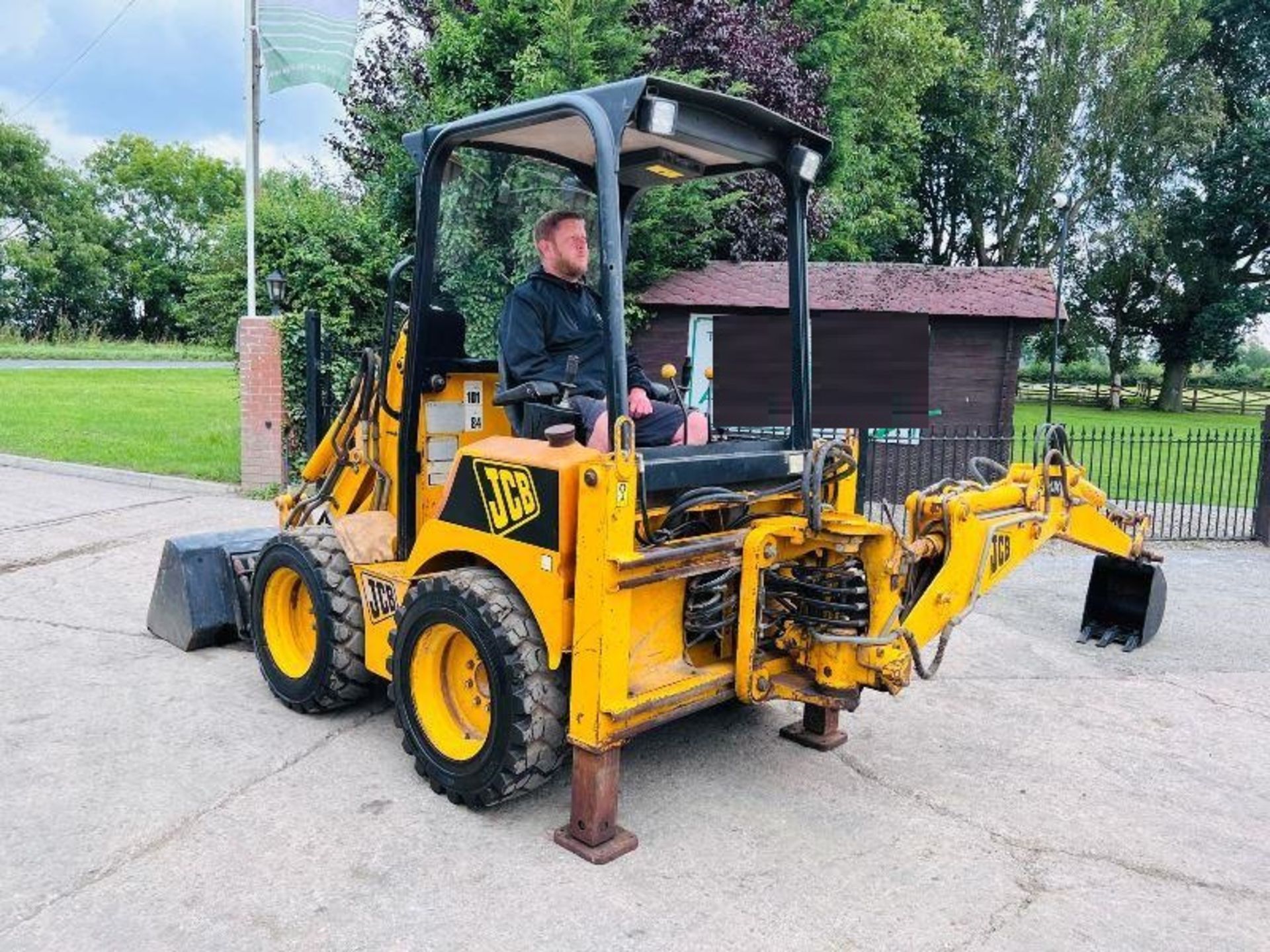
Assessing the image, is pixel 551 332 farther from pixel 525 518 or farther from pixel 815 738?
pixel 815 738

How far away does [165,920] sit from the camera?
3.11m

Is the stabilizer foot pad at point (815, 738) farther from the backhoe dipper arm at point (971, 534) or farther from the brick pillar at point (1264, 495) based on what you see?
the brick pillar at point (1264, 495)

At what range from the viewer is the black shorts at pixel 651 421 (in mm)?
3898

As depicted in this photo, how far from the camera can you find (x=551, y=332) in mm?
4180

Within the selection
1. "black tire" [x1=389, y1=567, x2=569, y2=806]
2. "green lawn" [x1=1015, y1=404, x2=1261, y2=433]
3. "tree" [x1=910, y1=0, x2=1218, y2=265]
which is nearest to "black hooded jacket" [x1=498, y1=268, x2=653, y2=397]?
"black tire" [x1=389, y1=567, x2=569, y2=806]

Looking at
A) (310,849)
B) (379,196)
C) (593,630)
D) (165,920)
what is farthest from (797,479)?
(379,196)

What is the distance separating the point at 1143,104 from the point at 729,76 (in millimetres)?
19557

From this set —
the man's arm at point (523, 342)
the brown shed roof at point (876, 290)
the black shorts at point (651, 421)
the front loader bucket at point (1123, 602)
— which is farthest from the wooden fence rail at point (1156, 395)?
the man's arm at point (523, 342)

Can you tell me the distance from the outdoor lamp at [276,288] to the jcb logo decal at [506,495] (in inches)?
303

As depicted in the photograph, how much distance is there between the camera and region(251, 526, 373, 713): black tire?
14.8ft

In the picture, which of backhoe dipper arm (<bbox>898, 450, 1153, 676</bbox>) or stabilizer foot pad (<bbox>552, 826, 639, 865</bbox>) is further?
backhoe dipper arm (<bbox>898, 450, 1153, 676</bbox>)

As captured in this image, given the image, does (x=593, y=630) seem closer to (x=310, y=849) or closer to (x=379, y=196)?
(x=310, y=849)

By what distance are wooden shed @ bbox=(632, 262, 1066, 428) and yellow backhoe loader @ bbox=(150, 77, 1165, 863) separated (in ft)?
22.3

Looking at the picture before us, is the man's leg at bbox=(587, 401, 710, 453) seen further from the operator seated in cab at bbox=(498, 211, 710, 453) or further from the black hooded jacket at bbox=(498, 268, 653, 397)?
the black hooded jacket at bbox=(498, 268, 653, 397)
